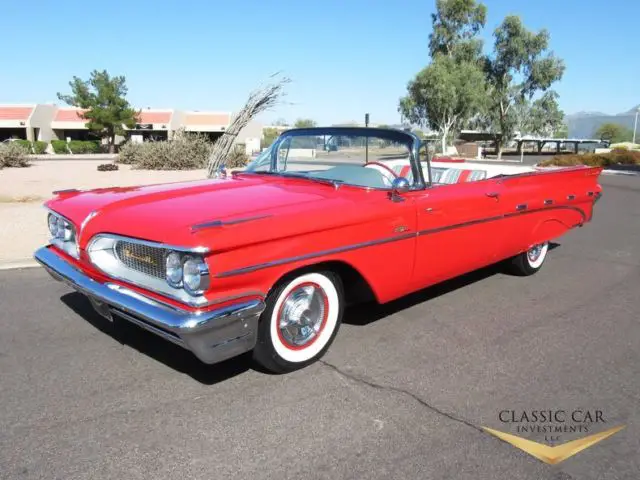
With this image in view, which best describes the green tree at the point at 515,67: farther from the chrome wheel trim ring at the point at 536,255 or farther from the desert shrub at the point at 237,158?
the chrome wheel trim ring at the point at 536,255

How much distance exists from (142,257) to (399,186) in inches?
68.7

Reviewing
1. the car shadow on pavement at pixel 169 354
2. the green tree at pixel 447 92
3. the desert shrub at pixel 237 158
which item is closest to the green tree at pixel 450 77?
the green tree at pixel 447 92

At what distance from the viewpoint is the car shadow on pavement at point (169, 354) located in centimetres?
331

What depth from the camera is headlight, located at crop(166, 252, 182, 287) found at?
9.22ft

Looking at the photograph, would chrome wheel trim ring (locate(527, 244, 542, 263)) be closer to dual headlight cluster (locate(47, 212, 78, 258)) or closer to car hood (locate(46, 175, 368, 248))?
car hood (locate(46, 175, 368, 248))

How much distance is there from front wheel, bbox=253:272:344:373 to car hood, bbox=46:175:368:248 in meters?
0.45

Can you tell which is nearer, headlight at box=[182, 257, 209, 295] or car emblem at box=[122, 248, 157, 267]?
headlight at box=[182, 257, 209, 295]

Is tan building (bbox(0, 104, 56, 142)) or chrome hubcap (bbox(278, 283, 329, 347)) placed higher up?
tan building (bbox(0, 104, 56, 142))

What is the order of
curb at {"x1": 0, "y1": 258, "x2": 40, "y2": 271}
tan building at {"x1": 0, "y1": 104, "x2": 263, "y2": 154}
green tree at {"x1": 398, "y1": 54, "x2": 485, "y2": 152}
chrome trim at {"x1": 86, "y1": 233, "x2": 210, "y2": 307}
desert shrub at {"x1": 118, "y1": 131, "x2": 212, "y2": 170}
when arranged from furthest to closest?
1. tan building at {"x1": 0, "y1": 104, "x2": 263, "y2": 154}
2. green tree at {"x1": 398, "y1": 54, "x2": 485, "y2": 152}
3. desert shrub at {"x1": 118, "y1": 131, "x2": 212, "y2": 170}
4. curb at {"x1": 0, "y1": 258, "x2": 40, "y2": 271}
5. chrome trim at {"x1": 86, "y1": 233, "x2": 210, "y2": 307}

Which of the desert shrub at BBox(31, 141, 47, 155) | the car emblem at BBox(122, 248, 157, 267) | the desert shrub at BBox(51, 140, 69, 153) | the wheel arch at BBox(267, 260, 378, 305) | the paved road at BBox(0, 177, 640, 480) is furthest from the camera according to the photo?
the desert shrub at BBox(51, 140, 69, 153)

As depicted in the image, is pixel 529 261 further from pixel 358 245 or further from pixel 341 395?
pixel 341 395

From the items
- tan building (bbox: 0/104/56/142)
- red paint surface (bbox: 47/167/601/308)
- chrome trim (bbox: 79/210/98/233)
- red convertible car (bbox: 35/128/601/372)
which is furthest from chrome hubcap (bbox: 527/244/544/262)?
tan building (bbox: 0/104/56/142)

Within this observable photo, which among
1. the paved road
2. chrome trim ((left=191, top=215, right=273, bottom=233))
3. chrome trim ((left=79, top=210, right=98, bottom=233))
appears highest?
chrome trim ((left=191, top=215, right=273, bottom=233))

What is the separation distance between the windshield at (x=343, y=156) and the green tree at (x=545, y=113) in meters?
46.9
